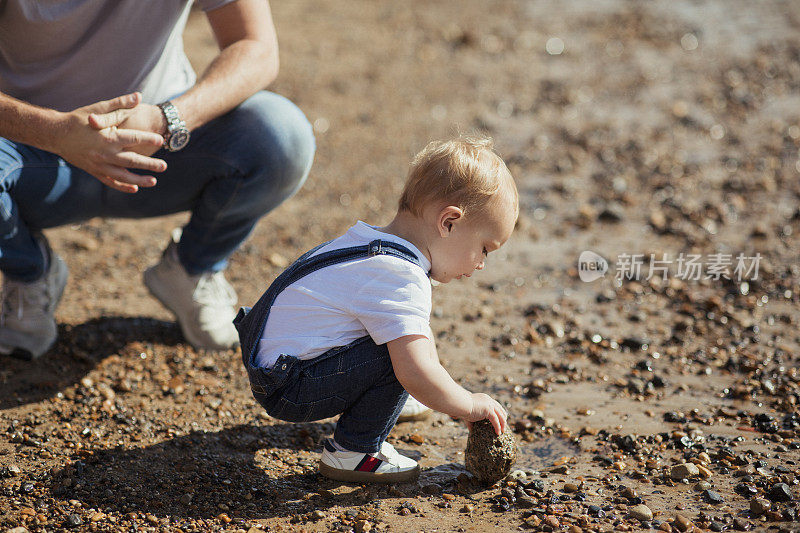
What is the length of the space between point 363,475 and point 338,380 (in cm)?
38

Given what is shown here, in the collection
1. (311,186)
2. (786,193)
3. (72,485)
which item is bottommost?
(72,485)

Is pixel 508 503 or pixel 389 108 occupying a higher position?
pixel 389 108

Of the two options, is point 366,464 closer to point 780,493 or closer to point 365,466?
point 365,466

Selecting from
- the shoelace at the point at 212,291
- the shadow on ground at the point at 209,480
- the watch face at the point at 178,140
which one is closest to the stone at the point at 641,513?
the shadow on ground at the point at 209,480

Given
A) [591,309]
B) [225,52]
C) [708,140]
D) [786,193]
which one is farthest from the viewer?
[708,140]

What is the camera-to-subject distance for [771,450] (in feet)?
9.61

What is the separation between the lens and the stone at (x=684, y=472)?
2.77 meters

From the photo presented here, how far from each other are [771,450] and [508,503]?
1.01 metres

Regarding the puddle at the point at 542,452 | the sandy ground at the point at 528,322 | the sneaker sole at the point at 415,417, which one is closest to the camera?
the sandy ground at the point at 528,322

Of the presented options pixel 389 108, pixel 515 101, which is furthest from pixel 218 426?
pixel 515 101

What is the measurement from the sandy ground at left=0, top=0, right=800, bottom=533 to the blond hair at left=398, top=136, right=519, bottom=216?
0.96 metres

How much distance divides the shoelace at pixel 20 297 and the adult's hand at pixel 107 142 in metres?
0.71

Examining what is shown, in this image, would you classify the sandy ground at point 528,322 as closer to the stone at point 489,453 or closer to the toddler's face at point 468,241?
the stone at point 489,453

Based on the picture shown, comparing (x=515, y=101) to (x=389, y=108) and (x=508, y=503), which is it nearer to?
(x=389, y=108)
